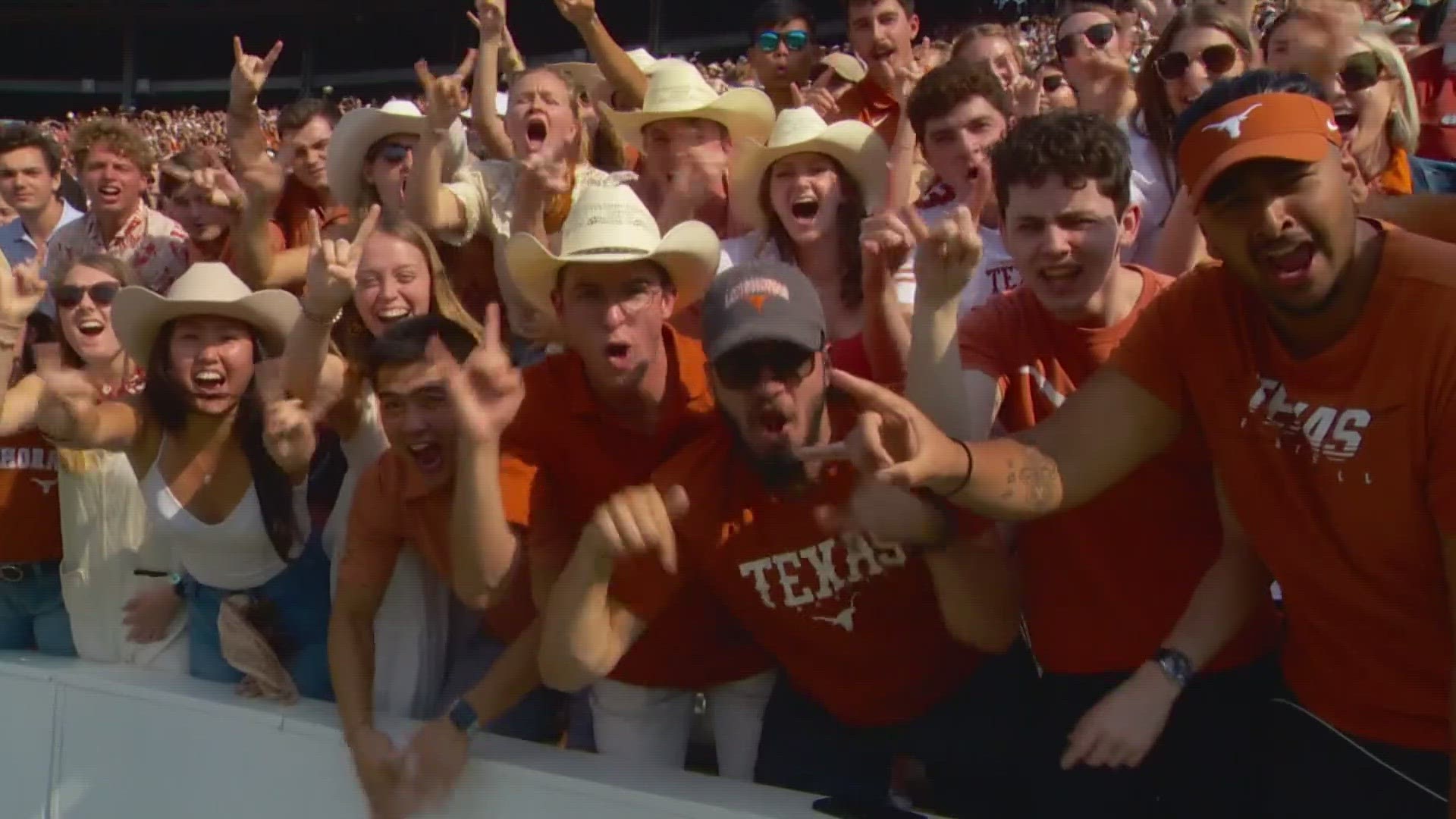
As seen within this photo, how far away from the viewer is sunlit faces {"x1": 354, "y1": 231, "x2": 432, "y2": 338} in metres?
3.60

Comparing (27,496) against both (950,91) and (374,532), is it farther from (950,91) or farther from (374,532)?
(950,91)

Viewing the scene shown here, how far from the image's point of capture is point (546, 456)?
2.90 metres

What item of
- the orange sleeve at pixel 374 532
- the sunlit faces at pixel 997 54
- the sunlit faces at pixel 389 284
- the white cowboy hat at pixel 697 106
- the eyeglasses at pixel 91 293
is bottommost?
the orange sleeve at pixel 374 532

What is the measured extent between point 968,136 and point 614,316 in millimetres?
1180

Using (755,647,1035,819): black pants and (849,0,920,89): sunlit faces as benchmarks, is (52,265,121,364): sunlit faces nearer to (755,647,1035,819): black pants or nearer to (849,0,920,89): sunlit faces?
(755,647,1035,819): black pants

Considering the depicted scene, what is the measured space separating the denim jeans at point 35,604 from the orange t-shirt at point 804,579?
7.18ft

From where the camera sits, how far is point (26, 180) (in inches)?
233

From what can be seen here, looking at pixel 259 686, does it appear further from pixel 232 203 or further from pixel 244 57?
pixel 244 57

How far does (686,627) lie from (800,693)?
30cm

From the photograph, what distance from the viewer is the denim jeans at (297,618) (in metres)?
3.40

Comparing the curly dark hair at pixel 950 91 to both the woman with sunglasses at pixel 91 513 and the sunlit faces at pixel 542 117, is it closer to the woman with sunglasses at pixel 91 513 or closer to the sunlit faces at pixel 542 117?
the sunlit faces at pixel 542 117

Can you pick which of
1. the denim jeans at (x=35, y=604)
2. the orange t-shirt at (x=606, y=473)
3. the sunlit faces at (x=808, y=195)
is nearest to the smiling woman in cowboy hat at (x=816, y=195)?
the sunlit faces at (x=808, y=195)

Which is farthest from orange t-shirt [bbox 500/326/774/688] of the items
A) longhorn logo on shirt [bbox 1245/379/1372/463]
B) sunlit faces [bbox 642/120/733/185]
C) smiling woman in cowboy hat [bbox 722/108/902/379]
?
sunlit faces [bbox 642/120/733/185]

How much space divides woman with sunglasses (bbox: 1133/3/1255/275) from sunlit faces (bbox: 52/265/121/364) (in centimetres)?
294
